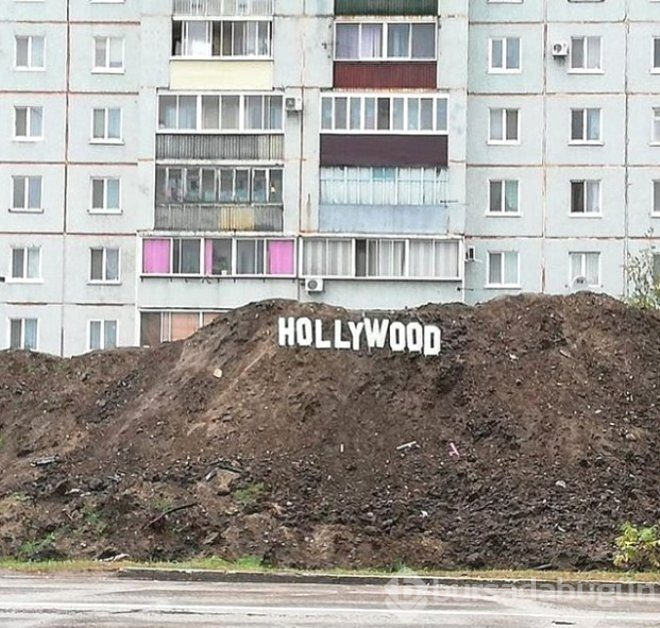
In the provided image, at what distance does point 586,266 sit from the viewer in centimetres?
4556

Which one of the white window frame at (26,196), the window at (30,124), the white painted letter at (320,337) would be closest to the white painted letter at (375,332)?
the white painted letter at (320,337)

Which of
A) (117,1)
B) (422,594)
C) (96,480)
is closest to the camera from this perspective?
(422,594)

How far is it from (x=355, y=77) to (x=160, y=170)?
6816 millimetres

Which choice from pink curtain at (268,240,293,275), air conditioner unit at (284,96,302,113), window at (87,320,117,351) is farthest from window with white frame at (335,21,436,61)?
window at (87,320,117,351)

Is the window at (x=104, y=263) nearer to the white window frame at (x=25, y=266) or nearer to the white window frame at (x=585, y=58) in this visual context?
the white window frame at (x=25, y=266)

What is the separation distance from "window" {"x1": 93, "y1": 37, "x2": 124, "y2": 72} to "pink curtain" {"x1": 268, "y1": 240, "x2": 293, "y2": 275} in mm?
9006

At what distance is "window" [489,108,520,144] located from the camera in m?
46.4

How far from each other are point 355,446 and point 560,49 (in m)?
24.5

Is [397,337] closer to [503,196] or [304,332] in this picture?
[304,332]

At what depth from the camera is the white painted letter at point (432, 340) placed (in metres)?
27.4

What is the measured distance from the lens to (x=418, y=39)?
44625 millimetres

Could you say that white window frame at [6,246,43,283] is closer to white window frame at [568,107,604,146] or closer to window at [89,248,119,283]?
window at [89,248,119,283]

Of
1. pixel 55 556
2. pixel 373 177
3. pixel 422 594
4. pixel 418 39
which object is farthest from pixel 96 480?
pixel 418 39

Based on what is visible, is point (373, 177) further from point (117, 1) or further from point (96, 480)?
point (96, 480)
